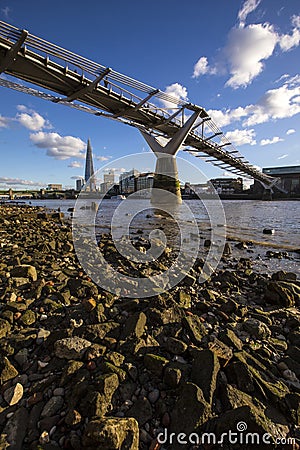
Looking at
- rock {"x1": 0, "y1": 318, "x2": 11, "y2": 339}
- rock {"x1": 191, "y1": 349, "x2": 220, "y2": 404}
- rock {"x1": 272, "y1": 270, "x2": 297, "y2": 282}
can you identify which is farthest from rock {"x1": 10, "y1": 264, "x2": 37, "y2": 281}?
rock {"x1": 272, "y1": 270, "x2": 297, "y2": 282}

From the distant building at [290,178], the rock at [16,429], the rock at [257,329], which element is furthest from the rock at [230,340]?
the distant building at [290,178]

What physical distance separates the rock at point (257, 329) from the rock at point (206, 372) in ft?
3.33

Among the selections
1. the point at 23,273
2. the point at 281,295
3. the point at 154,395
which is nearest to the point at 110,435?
the point at 154,395

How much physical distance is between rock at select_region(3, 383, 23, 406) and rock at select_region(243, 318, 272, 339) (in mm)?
2405

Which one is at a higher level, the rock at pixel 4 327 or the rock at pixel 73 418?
the rock at pixel 4 327

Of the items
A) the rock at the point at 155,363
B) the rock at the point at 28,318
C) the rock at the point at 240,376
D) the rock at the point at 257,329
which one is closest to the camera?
the rock at the point at 240,376

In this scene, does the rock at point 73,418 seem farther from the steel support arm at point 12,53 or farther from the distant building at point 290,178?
the distant building at point 290,178

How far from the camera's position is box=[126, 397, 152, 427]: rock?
5.25 feet

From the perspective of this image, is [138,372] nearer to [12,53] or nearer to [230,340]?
[230,340]

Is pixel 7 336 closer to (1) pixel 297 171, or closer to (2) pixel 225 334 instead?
(2) pixel 225 334

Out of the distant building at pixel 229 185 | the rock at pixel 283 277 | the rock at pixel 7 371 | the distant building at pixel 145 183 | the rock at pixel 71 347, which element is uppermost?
the distant building at pixel 229 185

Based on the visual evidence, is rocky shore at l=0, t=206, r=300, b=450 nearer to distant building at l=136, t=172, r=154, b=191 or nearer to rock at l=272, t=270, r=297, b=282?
rock at l=272, t=270, r=297, b=282

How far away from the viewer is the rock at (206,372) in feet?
5.71

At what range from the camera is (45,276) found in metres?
4.16
